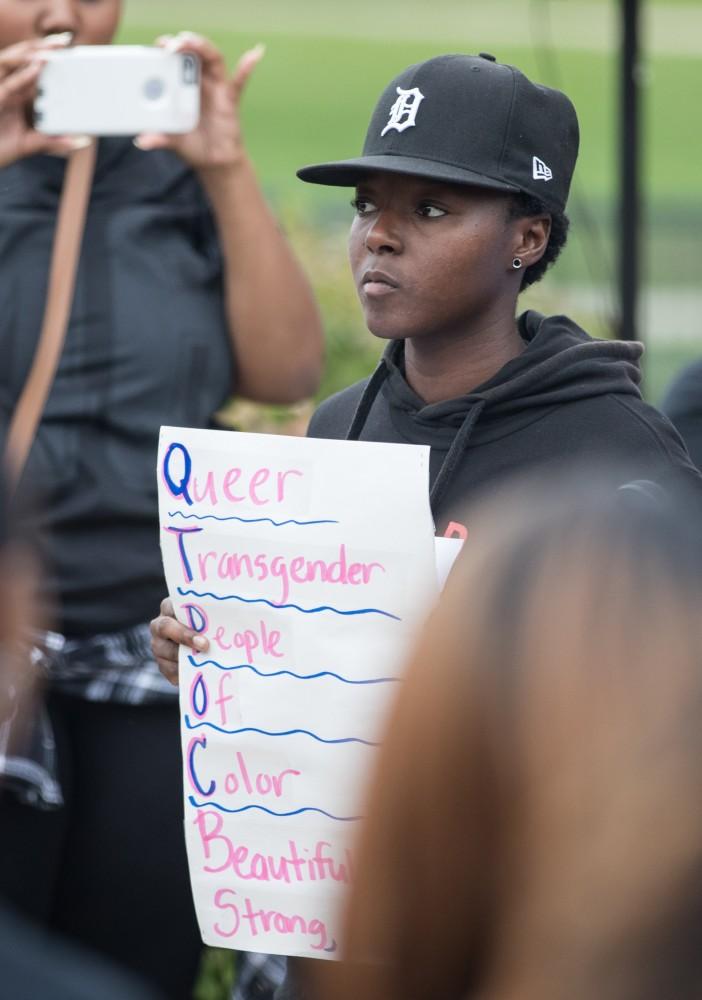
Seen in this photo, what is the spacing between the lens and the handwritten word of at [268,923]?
224 centimetres

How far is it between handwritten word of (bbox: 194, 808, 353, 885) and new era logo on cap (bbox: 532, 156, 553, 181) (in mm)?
848

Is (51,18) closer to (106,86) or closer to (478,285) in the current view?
(106,86)

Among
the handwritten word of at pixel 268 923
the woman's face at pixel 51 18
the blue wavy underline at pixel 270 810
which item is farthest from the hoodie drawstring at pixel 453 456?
the woman's face at pixel 51 18

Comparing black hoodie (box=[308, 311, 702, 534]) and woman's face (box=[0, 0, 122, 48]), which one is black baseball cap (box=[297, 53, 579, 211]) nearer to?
black hoodie (box=[308, 311, 702, 534])

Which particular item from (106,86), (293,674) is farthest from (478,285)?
(106,86)

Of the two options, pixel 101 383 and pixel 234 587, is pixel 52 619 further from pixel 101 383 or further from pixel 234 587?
pixel 234 587

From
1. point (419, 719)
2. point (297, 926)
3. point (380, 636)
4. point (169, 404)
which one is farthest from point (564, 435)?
point (419, 719)

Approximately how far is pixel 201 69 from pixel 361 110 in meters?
21.4

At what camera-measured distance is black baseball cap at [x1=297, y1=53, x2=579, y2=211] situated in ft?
7.26

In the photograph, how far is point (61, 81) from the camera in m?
2.98

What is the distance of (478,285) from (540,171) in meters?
0.16

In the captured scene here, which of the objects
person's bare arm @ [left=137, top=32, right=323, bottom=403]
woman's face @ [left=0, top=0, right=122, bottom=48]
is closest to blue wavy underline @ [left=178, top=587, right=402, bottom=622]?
person's bare arm @ [left=137, top=32, right=323, bottom=403]

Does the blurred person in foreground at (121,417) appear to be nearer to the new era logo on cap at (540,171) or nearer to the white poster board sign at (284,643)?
the white poster board sign at (284,643)

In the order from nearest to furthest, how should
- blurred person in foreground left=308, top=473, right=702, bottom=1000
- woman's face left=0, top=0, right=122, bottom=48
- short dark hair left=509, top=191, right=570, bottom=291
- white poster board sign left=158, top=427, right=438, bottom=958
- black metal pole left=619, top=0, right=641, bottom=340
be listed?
blurred person in foreground left=308, top=473, right=702, bottom=1000, white poster board sign left=158, top=427, right=438, bottom=958, short dark hair left=509, top=191, right=570, bottom=291, woman's face left=0, top=0, right=122, bottom=48, black metal pole left=619, top=0, right=641, bottom=340
